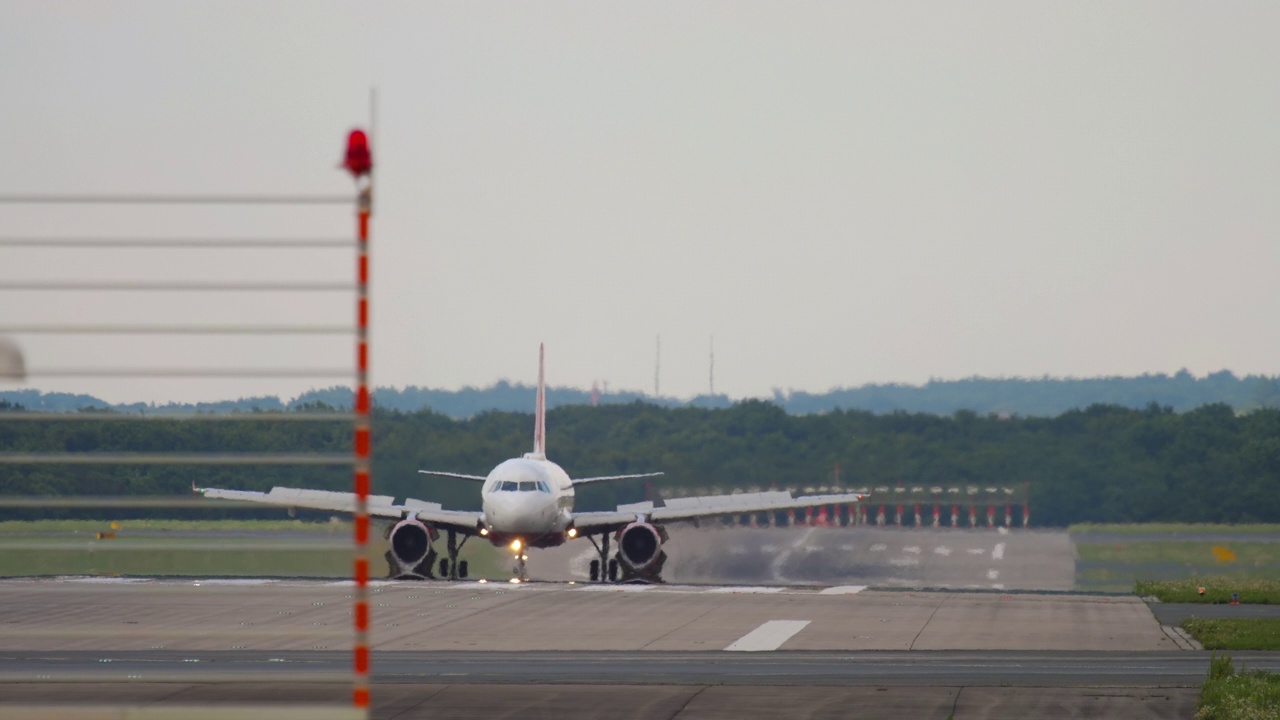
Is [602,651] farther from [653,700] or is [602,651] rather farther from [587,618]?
[653,700]

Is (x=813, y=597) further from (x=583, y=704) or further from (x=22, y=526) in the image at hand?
(x=22, y=526)

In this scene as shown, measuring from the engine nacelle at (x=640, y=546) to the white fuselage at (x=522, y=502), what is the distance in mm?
1885

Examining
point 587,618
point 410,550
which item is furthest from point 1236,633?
point 410,550

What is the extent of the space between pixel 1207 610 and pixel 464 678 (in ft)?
55.3

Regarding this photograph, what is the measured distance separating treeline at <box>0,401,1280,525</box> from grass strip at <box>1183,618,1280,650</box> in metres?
24.1

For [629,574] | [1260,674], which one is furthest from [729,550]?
[1260,674]

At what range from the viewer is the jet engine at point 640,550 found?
41562 millimetres

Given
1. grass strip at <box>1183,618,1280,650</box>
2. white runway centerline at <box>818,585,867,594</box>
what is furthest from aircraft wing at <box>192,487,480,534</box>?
grass strip at <box>1183,618,1280,650</box>

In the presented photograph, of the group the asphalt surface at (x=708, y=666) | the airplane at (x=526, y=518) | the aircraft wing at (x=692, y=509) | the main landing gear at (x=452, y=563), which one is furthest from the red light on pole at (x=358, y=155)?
the main landing gear at (x=452, y=563)

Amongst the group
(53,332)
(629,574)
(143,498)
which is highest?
(53,332)

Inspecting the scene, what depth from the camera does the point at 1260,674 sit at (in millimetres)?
18828

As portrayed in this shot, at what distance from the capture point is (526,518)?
39594 mm

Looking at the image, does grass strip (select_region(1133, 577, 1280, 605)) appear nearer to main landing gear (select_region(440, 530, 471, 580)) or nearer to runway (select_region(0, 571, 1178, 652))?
runway (select_region(0, 571, 1178, 652))

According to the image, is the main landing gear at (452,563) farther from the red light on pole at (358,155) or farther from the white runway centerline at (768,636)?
the red light on pole at (358,155)
